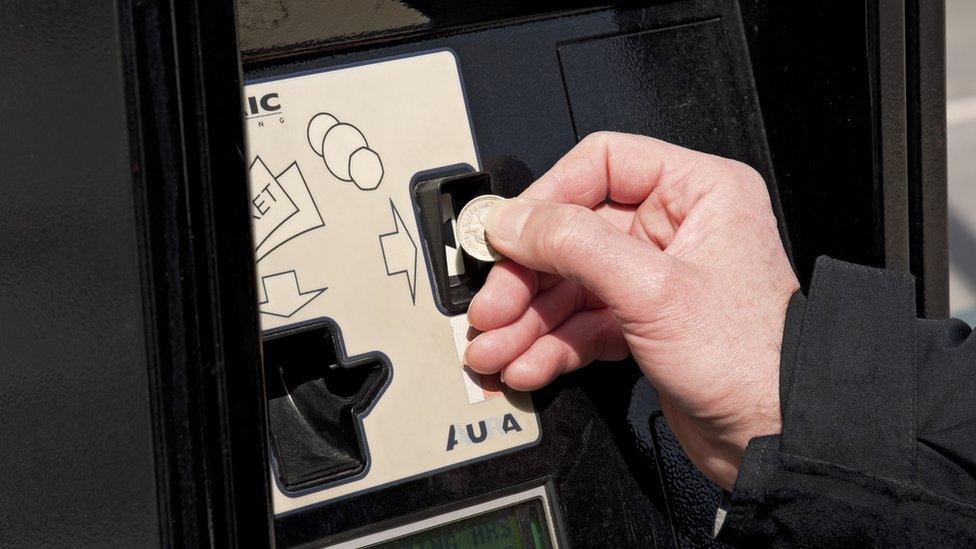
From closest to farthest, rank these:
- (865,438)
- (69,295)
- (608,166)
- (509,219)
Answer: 1. (69,295)
2. (865,438)
3. (509,219)
4. (608,166)

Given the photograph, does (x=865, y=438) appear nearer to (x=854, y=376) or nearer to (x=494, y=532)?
(x=854, y=376)

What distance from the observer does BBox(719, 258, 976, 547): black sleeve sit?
0.85 metres

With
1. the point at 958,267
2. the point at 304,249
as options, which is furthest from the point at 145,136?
the point at 958,267

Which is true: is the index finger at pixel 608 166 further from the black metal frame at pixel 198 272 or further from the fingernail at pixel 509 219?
the black metal frame at pixel 198 272

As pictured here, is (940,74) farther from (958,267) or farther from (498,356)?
(958,267)

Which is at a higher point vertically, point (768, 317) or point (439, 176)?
point (439, 176)

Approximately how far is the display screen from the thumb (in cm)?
31

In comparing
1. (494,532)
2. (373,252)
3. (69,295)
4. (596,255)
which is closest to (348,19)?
(373,252)

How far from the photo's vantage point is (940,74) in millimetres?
1111

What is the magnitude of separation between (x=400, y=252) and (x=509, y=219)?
155 mm

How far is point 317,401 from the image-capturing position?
3.47 feet

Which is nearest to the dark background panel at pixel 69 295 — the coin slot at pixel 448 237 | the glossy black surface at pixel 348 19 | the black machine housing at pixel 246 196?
the black machine housing at pixel 246 196

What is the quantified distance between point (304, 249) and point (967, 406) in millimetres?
754

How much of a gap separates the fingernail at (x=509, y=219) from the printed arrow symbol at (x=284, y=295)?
0.23 meters
